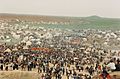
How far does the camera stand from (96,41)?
229ft

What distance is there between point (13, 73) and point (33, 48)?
68.8 ft

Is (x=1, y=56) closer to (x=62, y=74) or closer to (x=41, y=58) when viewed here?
(x=41, y=58)

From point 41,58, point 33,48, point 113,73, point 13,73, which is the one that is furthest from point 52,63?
point 113,73

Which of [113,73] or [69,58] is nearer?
[113,73]

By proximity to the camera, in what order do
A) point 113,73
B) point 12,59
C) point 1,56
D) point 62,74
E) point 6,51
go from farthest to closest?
point 6,51, point 1,56, point 12,59, point 62,74, point 113,73

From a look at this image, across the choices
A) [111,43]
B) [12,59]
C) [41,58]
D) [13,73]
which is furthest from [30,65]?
[111,43]

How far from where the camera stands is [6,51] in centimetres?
4341

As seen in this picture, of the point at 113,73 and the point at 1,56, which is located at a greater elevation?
the point at 113,73

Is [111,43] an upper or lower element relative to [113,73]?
lower

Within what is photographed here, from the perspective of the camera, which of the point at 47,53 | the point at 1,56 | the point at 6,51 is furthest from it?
the point at 47,53

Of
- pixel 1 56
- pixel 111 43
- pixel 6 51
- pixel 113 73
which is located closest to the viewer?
pixel 113 73

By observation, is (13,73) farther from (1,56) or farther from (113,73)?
(1,56)

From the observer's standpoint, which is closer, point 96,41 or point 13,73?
point 13,73

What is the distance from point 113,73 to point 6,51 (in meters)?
21.1
